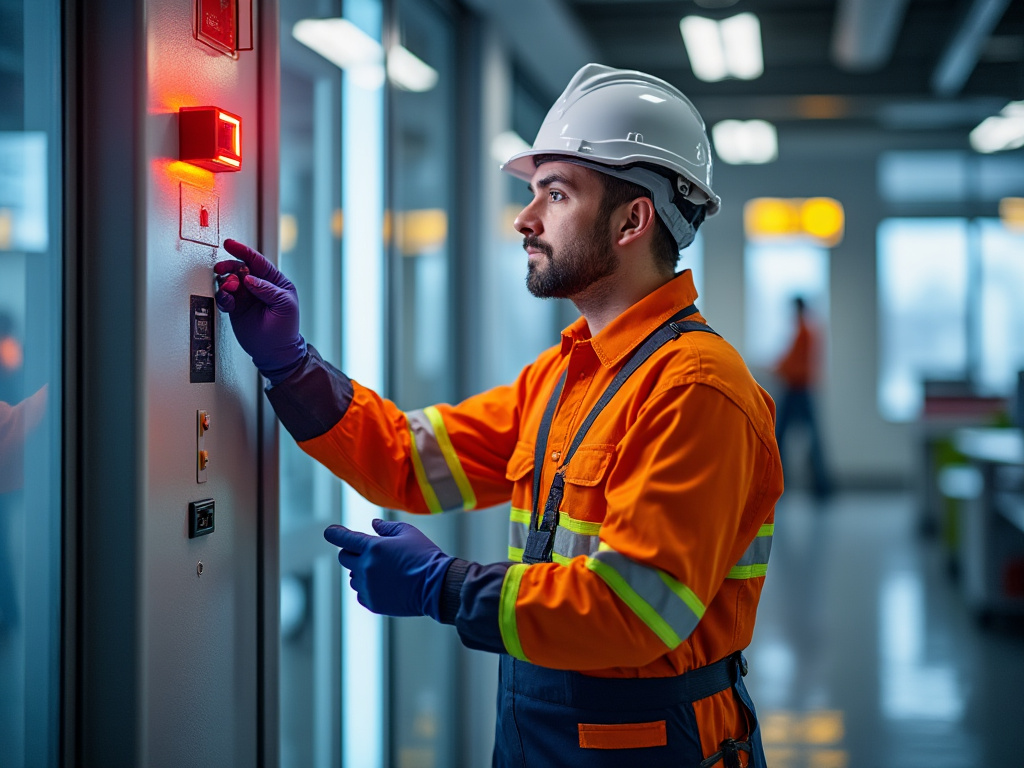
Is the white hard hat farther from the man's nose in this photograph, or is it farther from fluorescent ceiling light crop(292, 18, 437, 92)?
fluorescent ceiling light crop(292, 18, 437, 92)

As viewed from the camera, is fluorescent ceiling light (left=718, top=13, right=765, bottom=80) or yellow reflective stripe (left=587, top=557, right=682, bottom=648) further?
fluorescent ceiling light (left=718, top=13, right=765, bottom=80)

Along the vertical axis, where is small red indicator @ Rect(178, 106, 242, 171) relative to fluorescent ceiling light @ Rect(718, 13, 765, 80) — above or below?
below

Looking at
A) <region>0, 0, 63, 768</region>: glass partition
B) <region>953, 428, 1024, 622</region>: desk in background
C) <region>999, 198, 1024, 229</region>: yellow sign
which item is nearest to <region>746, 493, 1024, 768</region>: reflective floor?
<region>953, 428, 1024, 622</region>: desk in background

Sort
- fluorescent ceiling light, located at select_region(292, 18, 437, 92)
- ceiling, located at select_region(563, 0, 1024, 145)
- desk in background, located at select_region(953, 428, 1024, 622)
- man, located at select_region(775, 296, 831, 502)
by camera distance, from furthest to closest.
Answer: man, located at select_region(775, 296, 831, 502) → ceiling, located at select_region(563, 0, 1024, 145) → desk in background, located at select_region(953, 428, 1024, 622) → fluorescent ceiling light, located at select_region(292, 18, 437, 92)

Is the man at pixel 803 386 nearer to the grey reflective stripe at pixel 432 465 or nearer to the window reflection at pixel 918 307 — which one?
the window reflection at pixel 918 307

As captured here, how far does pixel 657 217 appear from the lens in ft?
5.97

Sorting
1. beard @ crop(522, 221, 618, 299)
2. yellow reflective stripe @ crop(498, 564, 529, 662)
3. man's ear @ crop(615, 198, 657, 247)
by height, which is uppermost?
man's ear @ crop(615, 198, 657, 247)

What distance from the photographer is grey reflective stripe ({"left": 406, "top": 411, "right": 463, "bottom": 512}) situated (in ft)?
6.57

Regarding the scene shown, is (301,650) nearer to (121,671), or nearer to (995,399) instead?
(121,671)

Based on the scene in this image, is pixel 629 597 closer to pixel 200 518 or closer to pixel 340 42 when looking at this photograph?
pixel 200 518

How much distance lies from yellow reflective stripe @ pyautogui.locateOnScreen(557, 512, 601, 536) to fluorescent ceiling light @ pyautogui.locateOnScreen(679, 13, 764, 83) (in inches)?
167

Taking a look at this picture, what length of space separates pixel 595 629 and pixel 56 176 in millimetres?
1088

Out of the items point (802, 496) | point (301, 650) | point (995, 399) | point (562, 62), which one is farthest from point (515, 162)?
point (802, 496)

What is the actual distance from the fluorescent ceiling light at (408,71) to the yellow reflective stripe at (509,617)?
2.09m
